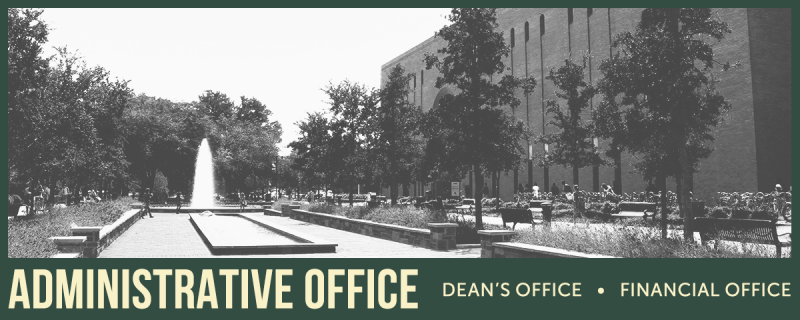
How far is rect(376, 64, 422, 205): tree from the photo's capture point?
79.8ft

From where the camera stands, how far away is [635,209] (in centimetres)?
2289

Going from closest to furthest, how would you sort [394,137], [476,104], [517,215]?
[517,215] → [476,104] → [394,137]

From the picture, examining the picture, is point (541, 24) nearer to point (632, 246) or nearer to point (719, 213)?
point (719, 213)

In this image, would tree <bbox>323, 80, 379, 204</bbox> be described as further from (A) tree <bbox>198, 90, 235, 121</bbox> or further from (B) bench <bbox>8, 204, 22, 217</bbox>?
(A) tree <bbox>198, 90, 235, 121</bbox>

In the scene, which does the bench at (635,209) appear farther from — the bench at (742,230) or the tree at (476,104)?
the bench at (742,230)

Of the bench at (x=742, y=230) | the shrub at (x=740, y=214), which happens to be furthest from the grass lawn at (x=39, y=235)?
the shrub at (x=740, y=214)

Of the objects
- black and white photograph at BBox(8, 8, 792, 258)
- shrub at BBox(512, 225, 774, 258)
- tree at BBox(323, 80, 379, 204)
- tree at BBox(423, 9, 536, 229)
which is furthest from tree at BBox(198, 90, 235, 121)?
shrub at BBox(512, 225, 774, 258)

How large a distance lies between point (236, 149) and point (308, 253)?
4644 cm

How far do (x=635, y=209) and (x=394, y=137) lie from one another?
952 cm

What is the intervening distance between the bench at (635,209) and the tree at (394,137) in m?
8.00

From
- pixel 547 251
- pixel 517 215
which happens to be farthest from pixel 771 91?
pixel 547 251

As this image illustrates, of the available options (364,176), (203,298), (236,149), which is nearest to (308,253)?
(203,298)

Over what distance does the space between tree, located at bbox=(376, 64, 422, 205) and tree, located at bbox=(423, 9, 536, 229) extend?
7.07 metres

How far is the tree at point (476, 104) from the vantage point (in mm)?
16312
